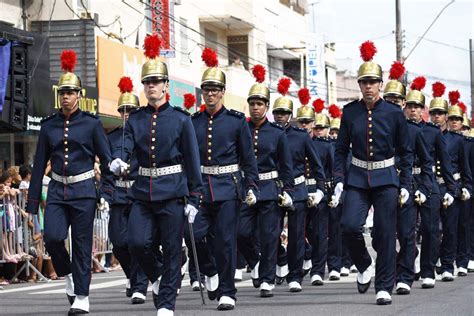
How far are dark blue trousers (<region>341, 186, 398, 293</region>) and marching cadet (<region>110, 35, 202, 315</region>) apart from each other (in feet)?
7.45

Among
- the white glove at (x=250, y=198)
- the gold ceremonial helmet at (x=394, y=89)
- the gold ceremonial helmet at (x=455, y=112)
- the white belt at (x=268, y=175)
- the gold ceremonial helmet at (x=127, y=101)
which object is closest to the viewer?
the white glove at (x=250, y=198)

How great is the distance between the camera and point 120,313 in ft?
43.5

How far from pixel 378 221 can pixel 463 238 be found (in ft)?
Answer: 17.8

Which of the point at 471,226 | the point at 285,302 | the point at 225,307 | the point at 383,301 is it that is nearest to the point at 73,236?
the point at 225,307

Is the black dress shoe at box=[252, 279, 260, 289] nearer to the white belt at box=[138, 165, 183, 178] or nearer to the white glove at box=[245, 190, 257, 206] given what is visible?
the white glove at box=[245, 190, 257, 206]

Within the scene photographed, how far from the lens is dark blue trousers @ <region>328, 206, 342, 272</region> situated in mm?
18500

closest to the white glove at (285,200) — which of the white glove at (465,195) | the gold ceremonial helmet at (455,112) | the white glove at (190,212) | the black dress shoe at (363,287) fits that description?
the black dress shoe at (363,287)

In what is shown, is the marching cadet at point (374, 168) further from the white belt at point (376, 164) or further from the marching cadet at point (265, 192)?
the marching cadet at point (265, 192)

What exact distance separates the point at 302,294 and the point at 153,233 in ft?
12.4

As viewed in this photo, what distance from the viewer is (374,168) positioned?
13953mm

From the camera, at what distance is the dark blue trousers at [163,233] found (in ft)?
39.3

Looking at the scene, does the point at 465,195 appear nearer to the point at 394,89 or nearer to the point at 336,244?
the point at 336,244

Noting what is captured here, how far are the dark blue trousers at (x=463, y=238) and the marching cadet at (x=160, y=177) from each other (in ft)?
24.6

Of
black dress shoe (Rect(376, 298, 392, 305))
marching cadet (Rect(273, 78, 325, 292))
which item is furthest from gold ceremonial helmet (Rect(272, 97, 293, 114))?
black dress shoe (Rect(376, 298, 392, 305))
